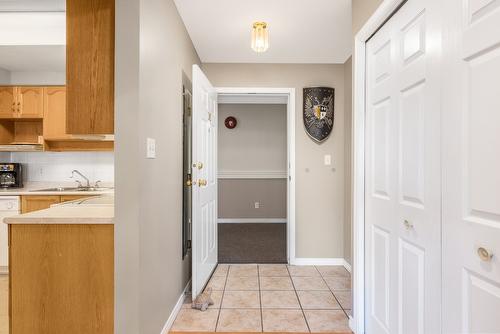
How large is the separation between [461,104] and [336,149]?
7.72 feet

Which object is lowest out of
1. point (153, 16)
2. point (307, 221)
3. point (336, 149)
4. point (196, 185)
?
point (307, 221)

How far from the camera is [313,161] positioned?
11.1ft

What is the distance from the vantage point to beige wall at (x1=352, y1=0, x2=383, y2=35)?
1.75m

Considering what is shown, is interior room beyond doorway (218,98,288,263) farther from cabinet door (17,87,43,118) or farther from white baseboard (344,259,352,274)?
cabinet door (17,87,43,118)

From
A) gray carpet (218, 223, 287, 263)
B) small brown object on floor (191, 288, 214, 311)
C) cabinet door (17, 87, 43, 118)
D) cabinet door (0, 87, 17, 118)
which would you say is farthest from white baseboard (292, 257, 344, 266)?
cabinet door (0, 87, 17, 118)

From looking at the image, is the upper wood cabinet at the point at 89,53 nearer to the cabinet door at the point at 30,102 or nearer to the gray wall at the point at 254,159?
the cabinet door at the point at 30,102

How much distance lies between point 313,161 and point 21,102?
3.52m

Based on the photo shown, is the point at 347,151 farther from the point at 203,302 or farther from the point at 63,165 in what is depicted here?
the point at 63,165

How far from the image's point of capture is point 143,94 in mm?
1550

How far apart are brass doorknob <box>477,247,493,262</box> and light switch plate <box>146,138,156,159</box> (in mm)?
1528

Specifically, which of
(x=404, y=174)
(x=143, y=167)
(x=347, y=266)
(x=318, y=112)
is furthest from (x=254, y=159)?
(x=404, y=174)

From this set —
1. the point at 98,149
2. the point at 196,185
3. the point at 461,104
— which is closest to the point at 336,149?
the point at 196,185

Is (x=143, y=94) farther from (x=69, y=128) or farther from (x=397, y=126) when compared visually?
(x=397, y=126)

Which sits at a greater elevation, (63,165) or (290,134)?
(290,134)
